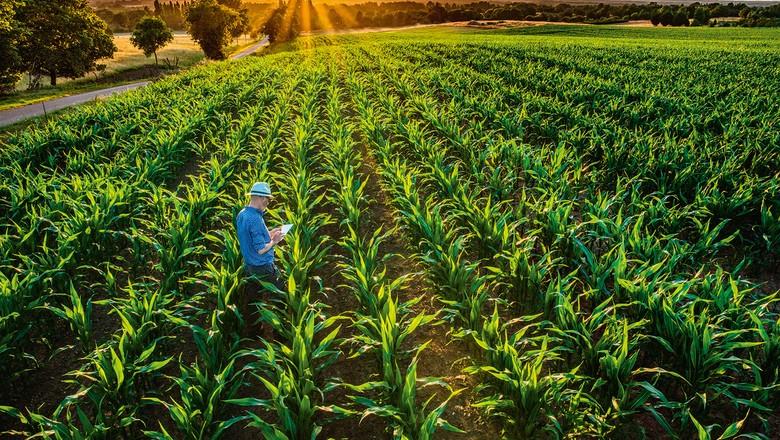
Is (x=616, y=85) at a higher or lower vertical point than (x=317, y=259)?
higher

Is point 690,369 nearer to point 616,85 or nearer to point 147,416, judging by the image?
point 147,416

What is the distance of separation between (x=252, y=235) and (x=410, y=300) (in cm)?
207

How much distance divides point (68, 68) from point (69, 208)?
4023cm

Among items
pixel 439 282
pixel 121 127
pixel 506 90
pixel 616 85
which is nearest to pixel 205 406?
pixel 439 282

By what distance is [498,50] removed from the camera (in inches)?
1379

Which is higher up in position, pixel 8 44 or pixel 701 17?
pixel 701 17

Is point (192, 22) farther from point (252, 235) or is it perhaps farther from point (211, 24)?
point (252, 235)

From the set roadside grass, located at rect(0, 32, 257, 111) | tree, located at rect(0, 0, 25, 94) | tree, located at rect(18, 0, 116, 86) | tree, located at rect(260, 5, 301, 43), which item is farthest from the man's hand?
tree, located at rect(260, 5, 301, 43)

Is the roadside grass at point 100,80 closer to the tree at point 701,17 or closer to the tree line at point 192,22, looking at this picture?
the tree line at point 192,22

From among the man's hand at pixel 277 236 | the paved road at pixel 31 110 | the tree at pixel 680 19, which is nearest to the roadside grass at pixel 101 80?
the paved road at pixel 31 110

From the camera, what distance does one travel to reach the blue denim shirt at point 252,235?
15.6ft

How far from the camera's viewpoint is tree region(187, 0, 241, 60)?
54.7m

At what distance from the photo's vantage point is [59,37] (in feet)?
117

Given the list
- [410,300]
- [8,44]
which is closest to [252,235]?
[410,300]
